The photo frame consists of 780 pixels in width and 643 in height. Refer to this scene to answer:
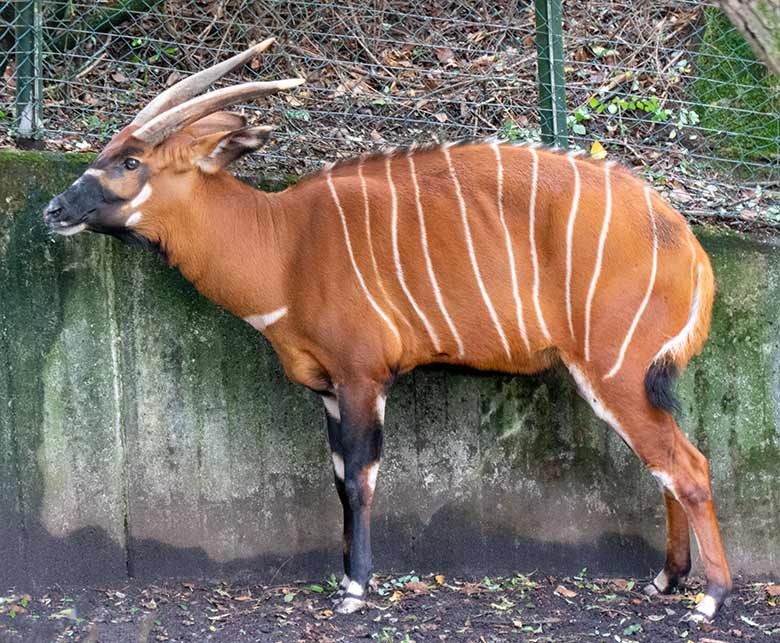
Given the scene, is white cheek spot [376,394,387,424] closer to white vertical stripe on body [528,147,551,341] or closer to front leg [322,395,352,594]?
front leg [322,395,352,594]

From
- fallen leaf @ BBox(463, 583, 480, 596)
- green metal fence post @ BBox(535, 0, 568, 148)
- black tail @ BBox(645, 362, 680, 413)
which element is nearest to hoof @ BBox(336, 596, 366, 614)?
fallen leaf @ BBox(463, 583, 480, 596)

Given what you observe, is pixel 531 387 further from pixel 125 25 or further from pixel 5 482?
pixel 125 25

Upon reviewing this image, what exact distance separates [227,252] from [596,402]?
1673 mm

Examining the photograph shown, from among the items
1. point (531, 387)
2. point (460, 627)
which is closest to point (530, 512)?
point (531, 387)

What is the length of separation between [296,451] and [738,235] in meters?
2.38

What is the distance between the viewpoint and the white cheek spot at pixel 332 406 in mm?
5117

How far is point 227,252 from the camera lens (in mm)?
4965

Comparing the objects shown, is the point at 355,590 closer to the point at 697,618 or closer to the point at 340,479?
the point at 340,479

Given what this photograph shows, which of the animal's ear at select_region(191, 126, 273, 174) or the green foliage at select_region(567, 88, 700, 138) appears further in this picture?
the green foliage at select_region(567, 88, 700, 138)

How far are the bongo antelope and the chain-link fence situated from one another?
91 cm

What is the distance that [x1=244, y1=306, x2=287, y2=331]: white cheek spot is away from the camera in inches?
195

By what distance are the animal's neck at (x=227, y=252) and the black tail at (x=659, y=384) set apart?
1.56 metres

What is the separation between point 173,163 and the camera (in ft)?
16.0

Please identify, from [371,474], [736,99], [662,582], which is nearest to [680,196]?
[736,99]
